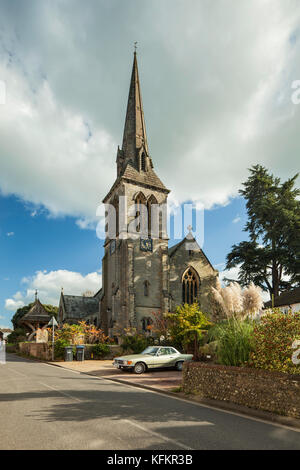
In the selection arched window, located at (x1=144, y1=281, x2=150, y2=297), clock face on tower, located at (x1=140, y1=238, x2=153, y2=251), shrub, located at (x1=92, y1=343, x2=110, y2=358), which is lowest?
shrub, located at (x1=92, y1=343, x2=110, y2=358)

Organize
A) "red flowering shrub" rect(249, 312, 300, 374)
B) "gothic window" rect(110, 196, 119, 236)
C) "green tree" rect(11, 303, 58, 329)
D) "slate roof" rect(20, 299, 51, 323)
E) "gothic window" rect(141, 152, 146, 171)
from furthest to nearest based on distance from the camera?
"green tree" rect(11, 303, 58, 329) → "slate roof" rect(20, 299, 51, 323) → "gothic window" rect(141, 152, 146, 171) → "gothic window" rect(110, 196, 119, 236) → "red flowering shrub" rect(249, 312, 300, 374)

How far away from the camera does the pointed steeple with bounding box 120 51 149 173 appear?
40.0 meters

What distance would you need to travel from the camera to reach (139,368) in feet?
53.7

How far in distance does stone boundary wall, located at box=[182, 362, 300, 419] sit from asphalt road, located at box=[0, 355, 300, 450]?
29.2 inches

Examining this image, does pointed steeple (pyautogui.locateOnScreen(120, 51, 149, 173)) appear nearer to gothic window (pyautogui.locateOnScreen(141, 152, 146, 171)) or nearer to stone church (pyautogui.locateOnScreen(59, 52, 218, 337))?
stone church (pyautogui.locateOnScreen(59, 52, 218, 337))

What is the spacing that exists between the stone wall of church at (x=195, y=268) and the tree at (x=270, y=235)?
2908 millimetres

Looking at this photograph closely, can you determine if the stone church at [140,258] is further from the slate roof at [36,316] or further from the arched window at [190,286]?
the slate roof at [36,316]

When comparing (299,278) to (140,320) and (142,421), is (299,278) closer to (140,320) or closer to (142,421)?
(140,320)

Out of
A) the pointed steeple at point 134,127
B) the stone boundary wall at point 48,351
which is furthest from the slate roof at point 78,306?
the pointed steeple at point 134,127

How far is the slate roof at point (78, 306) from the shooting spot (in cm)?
4672

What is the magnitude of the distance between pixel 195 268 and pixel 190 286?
7.01 feet

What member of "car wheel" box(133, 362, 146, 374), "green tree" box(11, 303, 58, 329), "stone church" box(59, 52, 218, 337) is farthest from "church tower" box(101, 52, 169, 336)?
"green tree" box(11, 303, 58, 329)

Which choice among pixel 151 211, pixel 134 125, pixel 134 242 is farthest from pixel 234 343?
pixel 134 125

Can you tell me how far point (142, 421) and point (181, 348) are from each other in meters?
17.6
